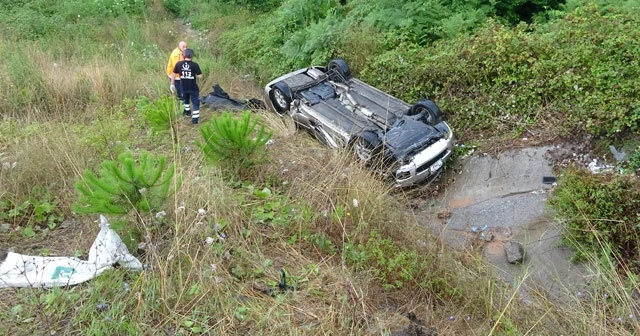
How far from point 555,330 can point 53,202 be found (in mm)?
4536

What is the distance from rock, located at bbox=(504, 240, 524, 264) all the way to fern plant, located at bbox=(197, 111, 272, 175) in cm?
278

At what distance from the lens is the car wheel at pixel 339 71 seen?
8484 mm

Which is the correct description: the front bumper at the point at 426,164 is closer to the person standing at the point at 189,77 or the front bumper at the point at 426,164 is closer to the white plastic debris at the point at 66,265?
the white plastic debris at the point at 66,265

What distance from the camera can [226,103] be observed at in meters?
8.89

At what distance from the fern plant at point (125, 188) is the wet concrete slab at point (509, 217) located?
2.58 m

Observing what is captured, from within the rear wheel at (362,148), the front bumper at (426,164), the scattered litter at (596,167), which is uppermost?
the scattered litter at (596,167)

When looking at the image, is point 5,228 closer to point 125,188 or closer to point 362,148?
point 125,188

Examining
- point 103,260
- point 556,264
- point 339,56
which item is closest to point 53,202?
point 103,260

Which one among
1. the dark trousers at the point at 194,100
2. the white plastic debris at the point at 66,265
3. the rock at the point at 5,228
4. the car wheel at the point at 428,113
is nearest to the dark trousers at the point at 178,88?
the dark trousers at the point at 194,100

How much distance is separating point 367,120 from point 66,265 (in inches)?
178

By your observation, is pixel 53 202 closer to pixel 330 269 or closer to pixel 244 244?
pixel 244 244

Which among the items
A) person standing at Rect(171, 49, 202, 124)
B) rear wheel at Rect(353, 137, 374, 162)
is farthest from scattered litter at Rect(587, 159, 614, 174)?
person standing at Rect(171, 49, 202, 124)

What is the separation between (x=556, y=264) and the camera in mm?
5172

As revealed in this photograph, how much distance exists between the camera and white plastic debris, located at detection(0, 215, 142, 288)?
3.78 meters
